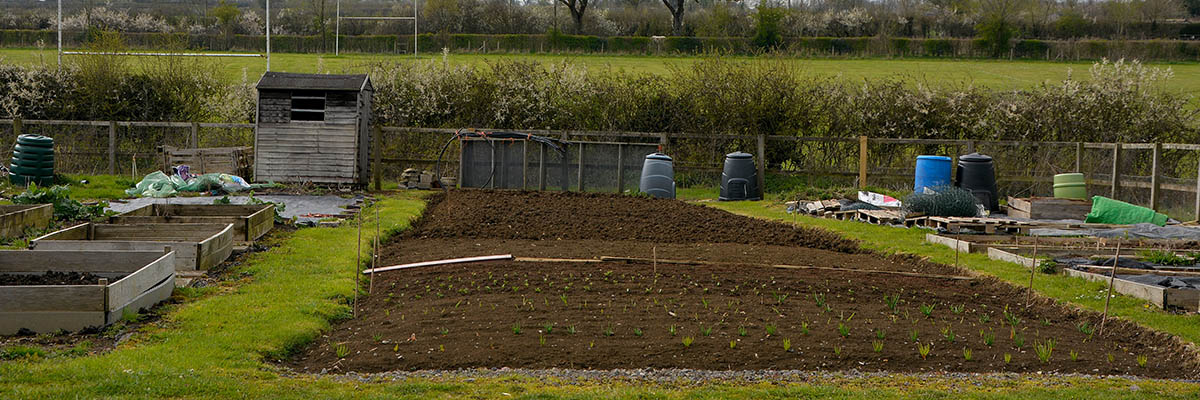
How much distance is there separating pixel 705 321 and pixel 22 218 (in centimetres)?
1011

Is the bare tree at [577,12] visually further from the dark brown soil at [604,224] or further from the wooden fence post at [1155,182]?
the wooden fence post at [1155,182]

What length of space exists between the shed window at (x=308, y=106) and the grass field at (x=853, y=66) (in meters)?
17.5

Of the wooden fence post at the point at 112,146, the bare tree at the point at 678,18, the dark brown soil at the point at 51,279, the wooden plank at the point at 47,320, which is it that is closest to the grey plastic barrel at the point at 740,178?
the dark brown soil at the point at 51,279

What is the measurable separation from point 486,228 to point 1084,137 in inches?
685

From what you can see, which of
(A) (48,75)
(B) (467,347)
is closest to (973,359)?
(B) (467,347)

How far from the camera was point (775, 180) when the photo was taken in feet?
82.5

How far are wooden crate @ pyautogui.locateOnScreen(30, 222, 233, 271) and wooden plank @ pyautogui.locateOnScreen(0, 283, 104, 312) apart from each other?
108 inches

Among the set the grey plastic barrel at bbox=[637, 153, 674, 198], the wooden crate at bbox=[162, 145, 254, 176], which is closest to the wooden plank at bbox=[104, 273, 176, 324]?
the grey plastic barrel at bbox=[637, 153, 674, 198]

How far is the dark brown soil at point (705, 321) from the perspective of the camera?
754 cm

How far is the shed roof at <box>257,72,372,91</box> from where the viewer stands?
76.3 ft

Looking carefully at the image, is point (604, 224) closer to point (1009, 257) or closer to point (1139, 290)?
point (1009, 257)

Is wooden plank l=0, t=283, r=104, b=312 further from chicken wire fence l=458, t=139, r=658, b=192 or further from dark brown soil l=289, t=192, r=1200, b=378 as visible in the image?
chicken wire fence l=458, t=139, r=658, b=192

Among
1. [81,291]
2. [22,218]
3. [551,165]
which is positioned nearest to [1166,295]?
[81,291]

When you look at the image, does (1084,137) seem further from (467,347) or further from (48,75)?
(48,75)
